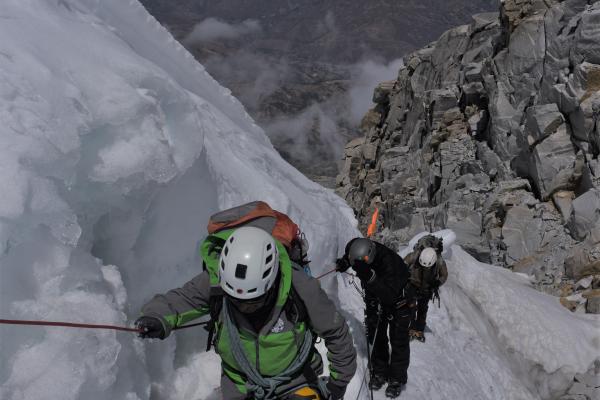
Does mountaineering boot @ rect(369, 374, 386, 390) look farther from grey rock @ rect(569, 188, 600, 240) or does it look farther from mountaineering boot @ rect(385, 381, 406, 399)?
grey rock @ rect(569, 188, 600, 240)

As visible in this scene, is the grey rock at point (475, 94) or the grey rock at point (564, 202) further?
the grey rock at point (475, 94)

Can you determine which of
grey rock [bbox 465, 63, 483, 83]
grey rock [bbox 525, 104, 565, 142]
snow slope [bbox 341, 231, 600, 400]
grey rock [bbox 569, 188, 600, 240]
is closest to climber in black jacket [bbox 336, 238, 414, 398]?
snow slope [bbox 341, 231, 600, 400]

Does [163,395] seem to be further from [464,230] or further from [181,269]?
[464,230]

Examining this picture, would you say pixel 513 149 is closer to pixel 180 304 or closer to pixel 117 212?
pixel 117 212

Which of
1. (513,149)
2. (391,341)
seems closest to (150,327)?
(391,341)

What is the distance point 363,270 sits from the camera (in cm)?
553

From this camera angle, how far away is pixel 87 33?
19.4ft

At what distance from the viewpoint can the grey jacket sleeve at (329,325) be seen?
3.36 m

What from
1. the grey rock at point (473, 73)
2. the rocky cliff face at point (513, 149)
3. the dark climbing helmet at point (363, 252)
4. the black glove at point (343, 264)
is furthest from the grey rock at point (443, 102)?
the dark climbing helmet at point (363, 252)

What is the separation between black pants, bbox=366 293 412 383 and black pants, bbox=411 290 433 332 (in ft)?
3.31

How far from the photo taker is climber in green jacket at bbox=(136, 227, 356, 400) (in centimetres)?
311

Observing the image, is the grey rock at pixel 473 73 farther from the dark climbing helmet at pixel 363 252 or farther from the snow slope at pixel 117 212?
the dark climbing helmet at pixel 363 252

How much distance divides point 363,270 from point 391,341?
1105 millimetres

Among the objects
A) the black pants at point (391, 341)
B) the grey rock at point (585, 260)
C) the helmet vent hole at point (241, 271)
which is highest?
the helmet vent hole at point (241, 271)
